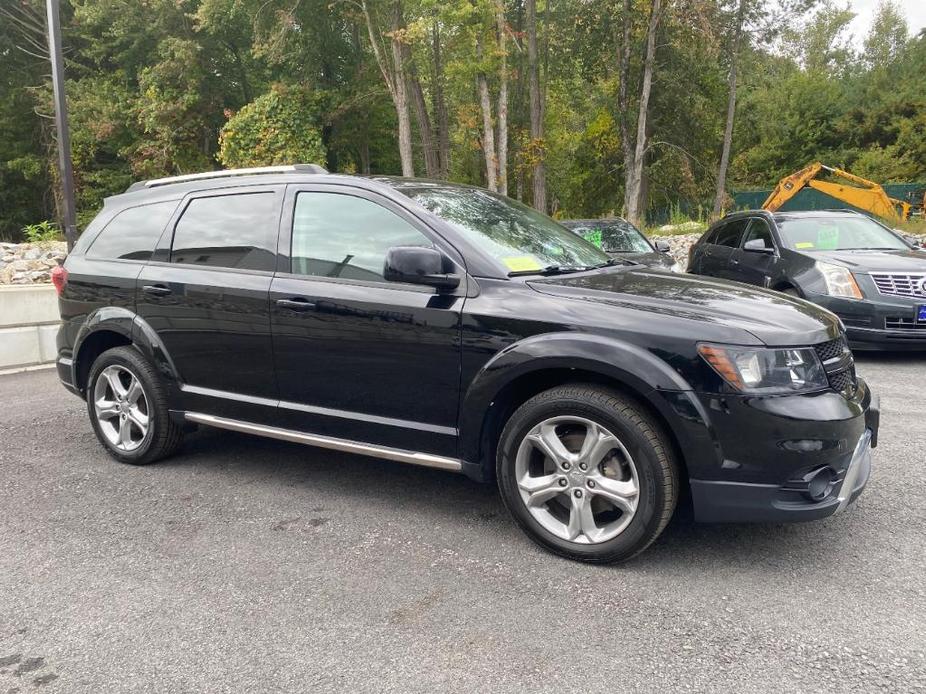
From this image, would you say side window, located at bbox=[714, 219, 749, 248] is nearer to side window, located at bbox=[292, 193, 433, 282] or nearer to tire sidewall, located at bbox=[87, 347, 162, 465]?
side window, located at bbox=[292, 193, 433, 282]

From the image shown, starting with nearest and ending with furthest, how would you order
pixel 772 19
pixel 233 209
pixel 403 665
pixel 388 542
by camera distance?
pixel 403 665
pixel 388 542
pixel 233 209
pixel 772 19

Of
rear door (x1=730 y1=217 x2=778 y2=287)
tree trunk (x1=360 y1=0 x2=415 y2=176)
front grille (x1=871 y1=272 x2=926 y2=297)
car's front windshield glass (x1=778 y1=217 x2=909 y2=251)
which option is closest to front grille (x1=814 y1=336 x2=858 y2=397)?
front grille (x1=871 y1=272 x2=926 y2=297)

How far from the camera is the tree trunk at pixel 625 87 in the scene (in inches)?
1094

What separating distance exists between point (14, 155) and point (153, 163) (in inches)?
350

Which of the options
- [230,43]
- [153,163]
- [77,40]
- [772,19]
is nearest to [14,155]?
[77,40]

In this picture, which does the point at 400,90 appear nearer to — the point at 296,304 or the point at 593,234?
the point at 593,234

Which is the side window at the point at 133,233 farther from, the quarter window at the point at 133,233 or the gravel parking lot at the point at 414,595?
the gravel parking lot at the point at 414,595

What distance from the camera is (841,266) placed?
7.35m

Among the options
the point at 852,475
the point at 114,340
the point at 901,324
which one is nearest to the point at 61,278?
the point at 114,340

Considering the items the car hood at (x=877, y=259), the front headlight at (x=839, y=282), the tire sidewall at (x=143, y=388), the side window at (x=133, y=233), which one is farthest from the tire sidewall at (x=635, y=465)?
the car hood at (x=877, y=259)

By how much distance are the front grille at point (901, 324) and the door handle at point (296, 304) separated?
232 inches

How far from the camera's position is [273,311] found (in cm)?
387

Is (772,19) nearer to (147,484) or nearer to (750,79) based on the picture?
(750,79)

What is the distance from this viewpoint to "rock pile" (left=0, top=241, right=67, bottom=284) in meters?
14.0
